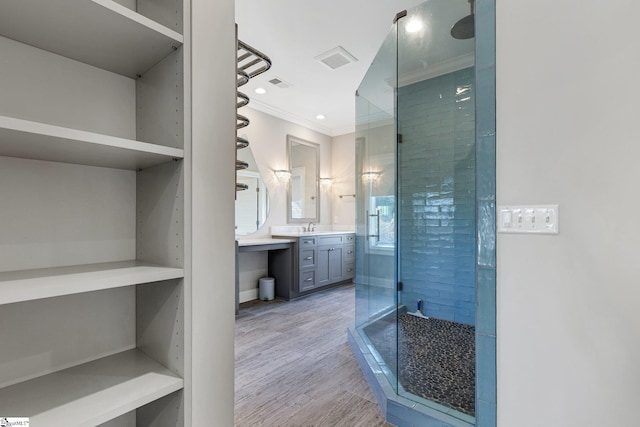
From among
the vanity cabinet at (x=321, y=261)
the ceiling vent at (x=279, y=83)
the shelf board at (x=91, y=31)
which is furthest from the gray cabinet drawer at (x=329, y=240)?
the shelf board at (x=91, y=31)

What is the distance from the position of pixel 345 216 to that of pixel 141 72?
15.6 feet

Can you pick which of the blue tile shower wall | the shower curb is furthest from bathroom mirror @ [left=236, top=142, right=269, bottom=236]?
the shower curb

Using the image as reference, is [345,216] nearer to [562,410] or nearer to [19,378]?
[562,410]

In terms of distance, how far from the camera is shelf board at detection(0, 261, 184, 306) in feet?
2.49

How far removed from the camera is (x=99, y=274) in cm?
94

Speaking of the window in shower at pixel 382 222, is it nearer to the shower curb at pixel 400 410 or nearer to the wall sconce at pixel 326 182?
the shower curb at pixel 400 410

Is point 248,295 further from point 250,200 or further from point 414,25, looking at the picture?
point 414,25

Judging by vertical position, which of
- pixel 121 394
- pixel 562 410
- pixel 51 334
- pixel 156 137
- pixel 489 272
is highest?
pixel 156 137

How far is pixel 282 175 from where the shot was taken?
4.94 m

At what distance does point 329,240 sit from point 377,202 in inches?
65.3

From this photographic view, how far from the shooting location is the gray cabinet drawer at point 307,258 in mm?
4320

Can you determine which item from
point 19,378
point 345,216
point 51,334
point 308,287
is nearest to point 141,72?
point 51,334

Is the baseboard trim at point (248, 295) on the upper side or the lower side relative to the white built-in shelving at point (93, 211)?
lower

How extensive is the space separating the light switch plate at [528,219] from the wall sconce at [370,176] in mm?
2039
